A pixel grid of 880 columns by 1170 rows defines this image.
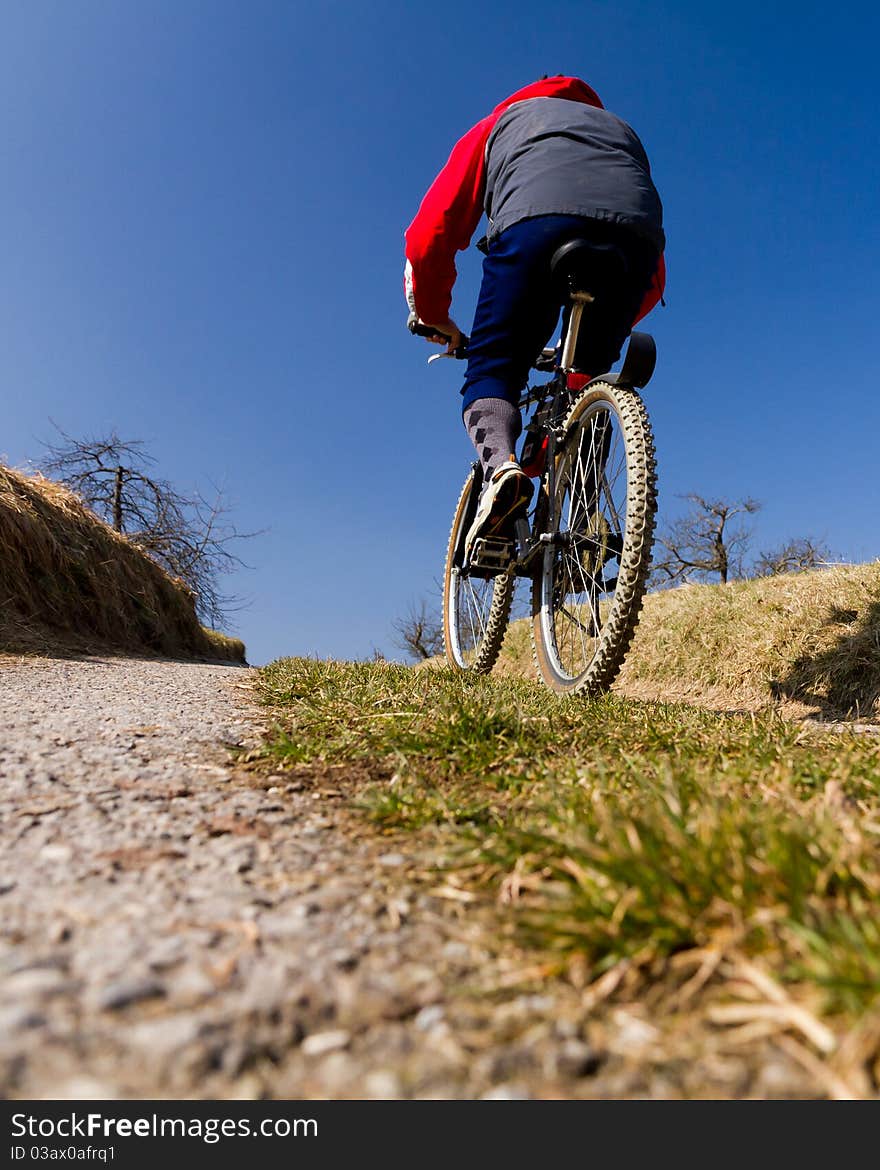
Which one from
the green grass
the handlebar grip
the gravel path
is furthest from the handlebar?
the gravel path

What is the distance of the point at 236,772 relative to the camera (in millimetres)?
1627

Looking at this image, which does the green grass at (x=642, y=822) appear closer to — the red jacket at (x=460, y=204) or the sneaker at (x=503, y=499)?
the sneaker at (x=503, y=499)

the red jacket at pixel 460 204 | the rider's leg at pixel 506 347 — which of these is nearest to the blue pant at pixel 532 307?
the rider's leg at pixel 506 347

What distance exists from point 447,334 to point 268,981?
3957mm

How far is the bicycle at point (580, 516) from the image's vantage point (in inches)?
109

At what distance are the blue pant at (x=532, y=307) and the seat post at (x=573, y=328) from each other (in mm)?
61

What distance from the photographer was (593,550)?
3229mm

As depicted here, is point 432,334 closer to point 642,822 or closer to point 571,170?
point 571,170

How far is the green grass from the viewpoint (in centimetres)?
78

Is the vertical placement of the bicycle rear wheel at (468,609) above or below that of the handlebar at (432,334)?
below

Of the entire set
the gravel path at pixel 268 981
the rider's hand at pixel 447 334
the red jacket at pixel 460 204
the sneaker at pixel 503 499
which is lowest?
the gravel path at pixel 268 981

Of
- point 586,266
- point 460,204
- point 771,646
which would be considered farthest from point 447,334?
point 771,646

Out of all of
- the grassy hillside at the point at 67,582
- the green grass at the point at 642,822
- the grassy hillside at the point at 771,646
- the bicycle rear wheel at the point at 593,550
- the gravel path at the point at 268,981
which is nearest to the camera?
the gravel path at the point at 268,981
